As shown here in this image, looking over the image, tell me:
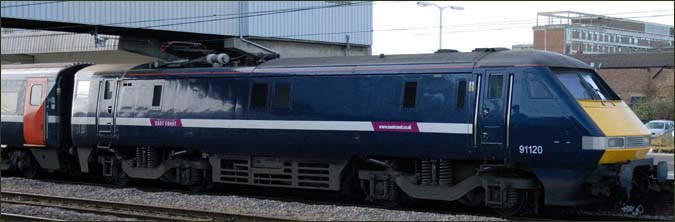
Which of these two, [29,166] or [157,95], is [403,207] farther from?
[29,166]

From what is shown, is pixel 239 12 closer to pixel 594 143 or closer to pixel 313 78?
pixel 313 78

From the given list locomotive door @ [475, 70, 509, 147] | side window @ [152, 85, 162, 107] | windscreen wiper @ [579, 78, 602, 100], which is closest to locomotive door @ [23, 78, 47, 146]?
side window @ [152, 85, 162, 107]

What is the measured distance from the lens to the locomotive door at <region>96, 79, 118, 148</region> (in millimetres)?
17406

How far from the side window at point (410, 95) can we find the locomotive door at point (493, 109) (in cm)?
123

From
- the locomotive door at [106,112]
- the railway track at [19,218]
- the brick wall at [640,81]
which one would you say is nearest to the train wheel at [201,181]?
the locomotive door at [106,112]

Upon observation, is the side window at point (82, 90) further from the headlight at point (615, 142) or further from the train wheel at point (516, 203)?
the headlight at point (615, 142)

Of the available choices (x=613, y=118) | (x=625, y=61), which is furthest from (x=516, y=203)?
(x=625, y=61)

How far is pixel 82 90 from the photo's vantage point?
18125mm

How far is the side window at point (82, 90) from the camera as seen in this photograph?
18023 mm

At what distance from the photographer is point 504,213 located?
12.9 metres

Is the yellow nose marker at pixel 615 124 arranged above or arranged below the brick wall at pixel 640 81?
above

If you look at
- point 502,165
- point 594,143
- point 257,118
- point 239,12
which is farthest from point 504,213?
point 239,12

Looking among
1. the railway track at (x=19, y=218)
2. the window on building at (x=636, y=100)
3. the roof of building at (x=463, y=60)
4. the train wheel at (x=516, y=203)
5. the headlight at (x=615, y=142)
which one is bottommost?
the window on building at (x=636, y=100)

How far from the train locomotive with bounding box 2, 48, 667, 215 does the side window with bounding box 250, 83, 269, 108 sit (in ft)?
0.07
